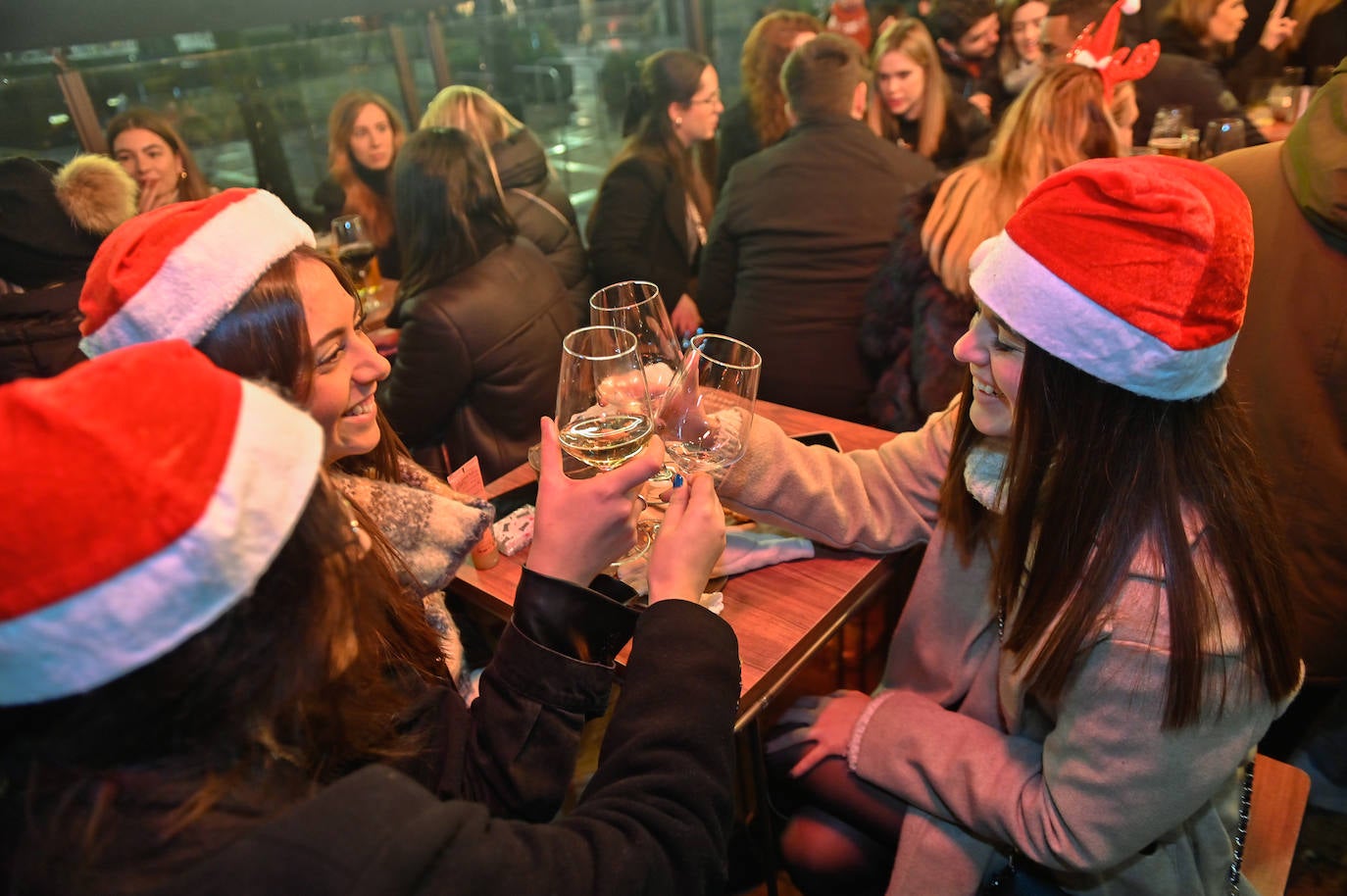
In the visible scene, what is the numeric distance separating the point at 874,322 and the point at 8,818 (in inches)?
89.5

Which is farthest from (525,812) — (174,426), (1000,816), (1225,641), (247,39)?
(247,39)

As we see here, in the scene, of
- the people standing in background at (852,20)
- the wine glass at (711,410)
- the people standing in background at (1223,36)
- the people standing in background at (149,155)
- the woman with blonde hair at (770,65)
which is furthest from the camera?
the people standing in background at (852,20)

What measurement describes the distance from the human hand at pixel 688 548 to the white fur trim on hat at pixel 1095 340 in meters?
0.49

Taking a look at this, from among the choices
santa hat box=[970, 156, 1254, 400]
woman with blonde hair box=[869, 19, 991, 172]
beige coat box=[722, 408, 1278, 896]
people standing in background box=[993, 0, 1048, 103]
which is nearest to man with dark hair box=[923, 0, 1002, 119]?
people standing in background box=[993, 0, 1048, 103]

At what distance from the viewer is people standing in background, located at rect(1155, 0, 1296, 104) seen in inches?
164

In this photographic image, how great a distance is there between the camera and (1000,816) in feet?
4.00

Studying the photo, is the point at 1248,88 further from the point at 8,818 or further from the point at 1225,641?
the point at 8,818

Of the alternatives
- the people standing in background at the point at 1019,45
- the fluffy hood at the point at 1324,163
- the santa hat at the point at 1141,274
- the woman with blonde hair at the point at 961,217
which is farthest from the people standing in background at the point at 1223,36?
the santa hat at the point at 1141,274

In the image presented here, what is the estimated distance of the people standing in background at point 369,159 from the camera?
3.62 meters

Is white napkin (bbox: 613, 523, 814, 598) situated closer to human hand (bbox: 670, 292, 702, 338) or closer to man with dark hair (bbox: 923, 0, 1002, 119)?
human hand (bbox: 670, 292, 702, 338)

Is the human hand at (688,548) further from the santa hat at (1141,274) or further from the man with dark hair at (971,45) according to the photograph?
the man with dark hair at (971,45)

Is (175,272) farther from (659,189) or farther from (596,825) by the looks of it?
(659,189)

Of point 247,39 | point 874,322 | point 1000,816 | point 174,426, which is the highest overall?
point 247,39

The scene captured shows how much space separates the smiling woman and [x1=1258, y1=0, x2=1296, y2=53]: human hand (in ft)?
16.9
